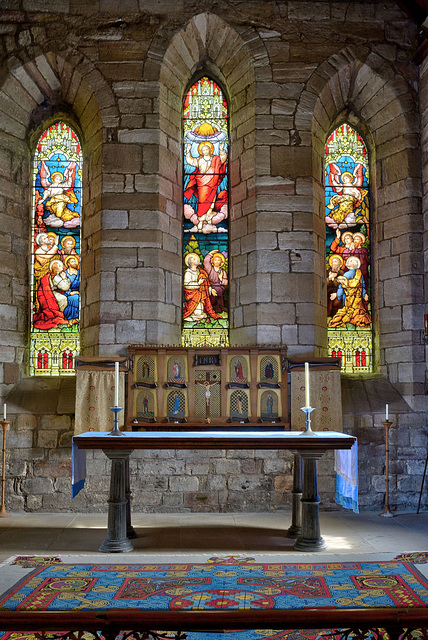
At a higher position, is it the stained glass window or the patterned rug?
the stained glass window

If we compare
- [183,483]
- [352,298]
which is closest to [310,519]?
[183,483]

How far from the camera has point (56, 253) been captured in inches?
288

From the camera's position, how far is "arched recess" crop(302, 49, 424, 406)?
6883 mm

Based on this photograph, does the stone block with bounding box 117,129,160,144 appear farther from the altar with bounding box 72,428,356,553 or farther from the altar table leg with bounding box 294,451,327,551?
the altar table leg with bounding box 294,451,327,551

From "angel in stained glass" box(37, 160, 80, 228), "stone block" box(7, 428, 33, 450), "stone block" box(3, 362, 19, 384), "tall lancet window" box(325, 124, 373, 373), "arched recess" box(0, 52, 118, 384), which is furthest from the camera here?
"angel in stained glass" box(37, 160, 80, 228)

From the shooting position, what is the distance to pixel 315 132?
7070mm

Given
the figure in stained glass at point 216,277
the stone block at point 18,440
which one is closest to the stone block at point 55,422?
the stone block at point 18,440

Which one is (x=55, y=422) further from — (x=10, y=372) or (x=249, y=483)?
(x=249, y=483)

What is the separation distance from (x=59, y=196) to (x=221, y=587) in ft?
17.0

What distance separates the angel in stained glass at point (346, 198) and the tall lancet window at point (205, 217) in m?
1.25

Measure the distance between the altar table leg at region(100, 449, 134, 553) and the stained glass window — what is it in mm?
2590

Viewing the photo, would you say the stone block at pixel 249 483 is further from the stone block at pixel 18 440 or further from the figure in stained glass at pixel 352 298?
the stone block at pixel 18 440

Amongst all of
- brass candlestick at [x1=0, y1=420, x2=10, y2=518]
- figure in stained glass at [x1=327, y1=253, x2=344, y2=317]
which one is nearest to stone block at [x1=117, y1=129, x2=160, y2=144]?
figure in stained glass at [x1=327, y1=253, x2=344, y2=317]

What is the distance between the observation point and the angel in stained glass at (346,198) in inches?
293
